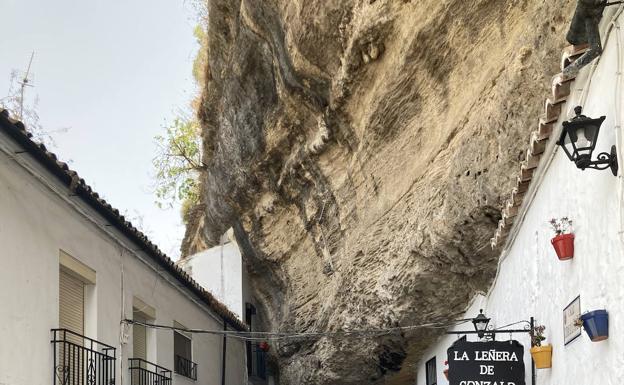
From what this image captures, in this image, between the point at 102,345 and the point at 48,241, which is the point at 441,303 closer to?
the point at 102,345

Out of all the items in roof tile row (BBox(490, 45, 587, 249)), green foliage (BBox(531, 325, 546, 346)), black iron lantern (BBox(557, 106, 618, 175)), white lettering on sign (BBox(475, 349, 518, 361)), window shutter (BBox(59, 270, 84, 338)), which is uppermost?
roof tile row (BBox(490, 45, 587, 249))

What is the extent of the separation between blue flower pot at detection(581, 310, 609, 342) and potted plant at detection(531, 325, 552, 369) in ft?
5.21

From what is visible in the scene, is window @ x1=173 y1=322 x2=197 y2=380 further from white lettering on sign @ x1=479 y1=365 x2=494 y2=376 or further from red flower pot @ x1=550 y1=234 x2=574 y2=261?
red flower pot @ x1=550 y1=234 x2=574 y2=261

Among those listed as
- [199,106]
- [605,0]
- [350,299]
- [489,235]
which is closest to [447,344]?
[350,299]

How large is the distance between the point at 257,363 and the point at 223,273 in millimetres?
2842

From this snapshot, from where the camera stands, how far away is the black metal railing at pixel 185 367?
14047mm

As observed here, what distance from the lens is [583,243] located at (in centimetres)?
524

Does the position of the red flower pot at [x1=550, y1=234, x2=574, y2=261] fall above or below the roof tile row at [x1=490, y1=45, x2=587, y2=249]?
below

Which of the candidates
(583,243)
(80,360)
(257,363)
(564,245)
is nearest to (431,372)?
(80,360)

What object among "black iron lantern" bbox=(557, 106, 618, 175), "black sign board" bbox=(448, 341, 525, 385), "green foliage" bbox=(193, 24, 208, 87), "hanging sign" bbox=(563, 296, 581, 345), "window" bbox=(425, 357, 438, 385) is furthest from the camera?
"green foliage" bbox=(193, 24, 208, 87)

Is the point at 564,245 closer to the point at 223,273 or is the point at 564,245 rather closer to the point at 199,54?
the point at 223,273

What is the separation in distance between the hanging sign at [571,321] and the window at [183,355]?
9.37 m

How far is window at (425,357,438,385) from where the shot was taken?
13.0m

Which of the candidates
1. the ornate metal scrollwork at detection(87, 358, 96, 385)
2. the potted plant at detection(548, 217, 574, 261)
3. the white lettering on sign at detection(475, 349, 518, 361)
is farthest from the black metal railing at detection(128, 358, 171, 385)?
the potted plant at detection(548, 217, 574, 261)
